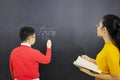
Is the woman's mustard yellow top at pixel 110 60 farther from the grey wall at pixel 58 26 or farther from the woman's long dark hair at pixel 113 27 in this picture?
the grey wall at pixel 58 26

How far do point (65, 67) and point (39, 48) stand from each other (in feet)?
1.19

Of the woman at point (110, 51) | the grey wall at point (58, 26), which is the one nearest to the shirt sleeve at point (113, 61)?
the woman at point (110, 51)

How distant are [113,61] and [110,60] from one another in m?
0.02

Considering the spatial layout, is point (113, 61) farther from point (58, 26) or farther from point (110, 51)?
point (58, 26)

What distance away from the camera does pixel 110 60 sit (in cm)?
139

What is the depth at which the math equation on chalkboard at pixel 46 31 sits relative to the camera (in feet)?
7.14

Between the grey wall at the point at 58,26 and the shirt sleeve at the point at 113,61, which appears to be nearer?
the shirt sleeve at the point at 113,61

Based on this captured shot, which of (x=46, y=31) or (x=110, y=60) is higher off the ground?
(x=46, y=31)

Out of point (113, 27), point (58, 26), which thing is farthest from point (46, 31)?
point (113, 27)

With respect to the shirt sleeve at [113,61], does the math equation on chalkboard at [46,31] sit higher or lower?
higher

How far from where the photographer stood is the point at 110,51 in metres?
1.41

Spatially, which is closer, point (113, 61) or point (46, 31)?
point (113, 61)

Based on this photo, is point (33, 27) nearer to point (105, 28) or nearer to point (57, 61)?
point (57, 61)

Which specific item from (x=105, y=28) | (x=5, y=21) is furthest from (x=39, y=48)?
(x=105, y=28)
